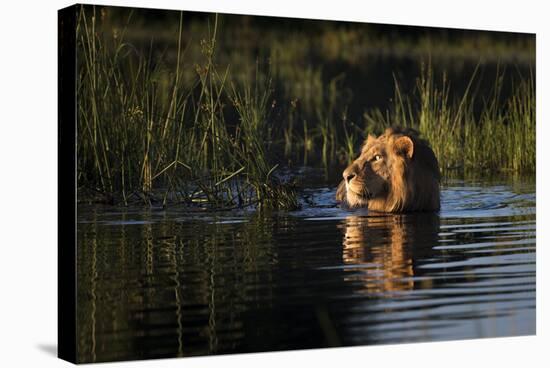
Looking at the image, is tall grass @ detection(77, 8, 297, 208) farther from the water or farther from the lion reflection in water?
the lion reflection in water

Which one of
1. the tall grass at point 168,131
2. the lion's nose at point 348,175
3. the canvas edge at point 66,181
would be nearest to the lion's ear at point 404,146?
the lion's nose at point 348,175

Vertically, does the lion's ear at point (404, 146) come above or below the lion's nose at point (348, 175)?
above

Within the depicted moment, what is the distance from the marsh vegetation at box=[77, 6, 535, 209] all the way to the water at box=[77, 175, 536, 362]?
1.01 feet

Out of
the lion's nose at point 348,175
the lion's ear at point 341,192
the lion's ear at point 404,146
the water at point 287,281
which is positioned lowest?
the water at point 287,281

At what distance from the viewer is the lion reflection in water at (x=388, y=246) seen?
885 cm

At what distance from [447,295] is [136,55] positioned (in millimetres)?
2648

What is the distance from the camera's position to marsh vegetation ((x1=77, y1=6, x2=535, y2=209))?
8.97 meters

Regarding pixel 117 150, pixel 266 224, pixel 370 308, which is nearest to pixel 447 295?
pixel 370 308

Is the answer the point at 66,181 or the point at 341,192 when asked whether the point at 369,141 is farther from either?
the point at 66,181

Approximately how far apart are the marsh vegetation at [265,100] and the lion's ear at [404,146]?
6.8 inches

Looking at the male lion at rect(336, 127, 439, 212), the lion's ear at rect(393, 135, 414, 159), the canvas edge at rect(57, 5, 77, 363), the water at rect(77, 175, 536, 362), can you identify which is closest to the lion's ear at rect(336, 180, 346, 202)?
the male lion at rect(336, 127, 439, 212)

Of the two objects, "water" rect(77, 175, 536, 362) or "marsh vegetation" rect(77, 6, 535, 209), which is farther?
"marsh vegetation" rect(77, 6, 535, 209)

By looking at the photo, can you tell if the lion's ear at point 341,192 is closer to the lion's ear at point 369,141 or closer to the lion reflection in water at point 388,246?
the lion reflection in water at point 388,246

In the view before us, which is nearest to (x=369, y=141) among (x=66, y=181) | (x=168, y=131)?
(x=168, y=131)
